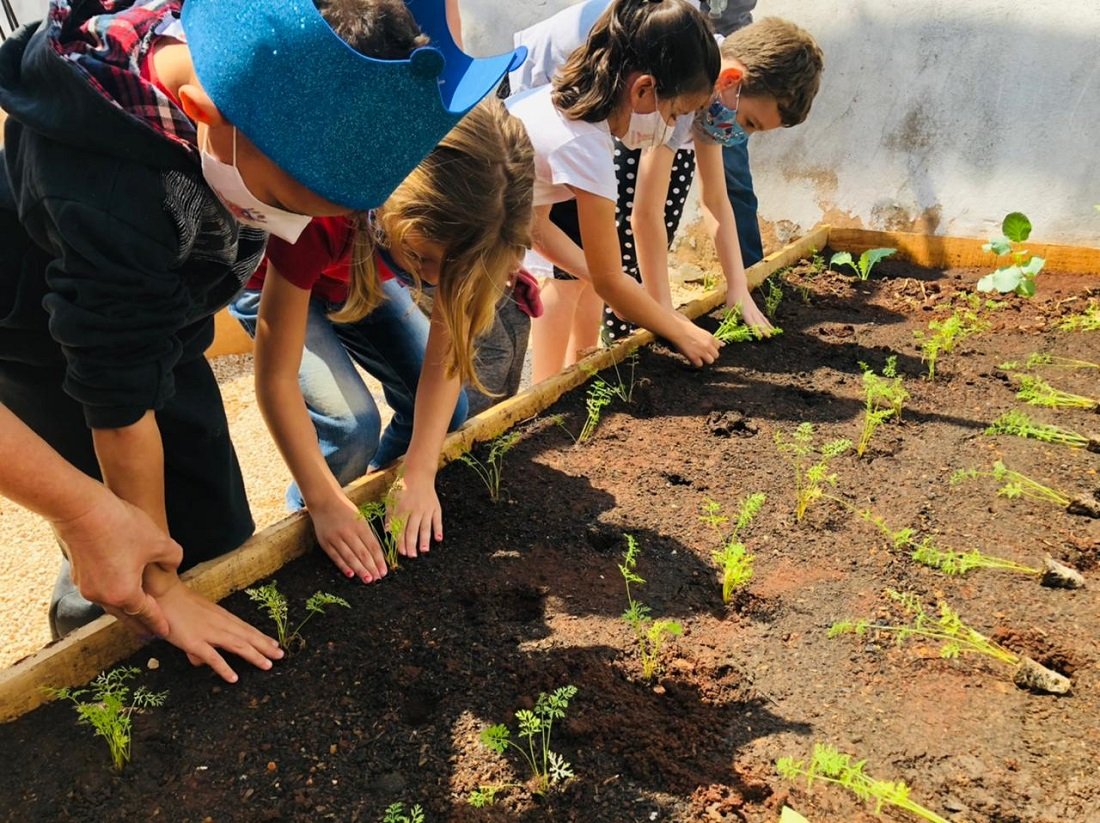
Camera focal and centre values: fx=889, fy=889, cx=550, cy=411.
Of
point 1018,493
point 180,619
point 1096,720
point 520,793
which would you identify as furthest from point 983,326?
point 180,619

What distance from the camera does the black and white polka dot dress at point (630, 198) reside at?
12.7ft

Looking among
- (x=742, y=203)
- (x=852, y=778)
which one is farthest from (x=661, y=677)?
(x=742, y=203)

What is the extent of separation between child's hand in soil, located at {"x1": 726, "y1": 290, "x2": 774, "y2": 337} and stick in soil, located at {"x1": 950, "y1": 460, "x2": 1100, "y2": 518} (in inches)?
43.3

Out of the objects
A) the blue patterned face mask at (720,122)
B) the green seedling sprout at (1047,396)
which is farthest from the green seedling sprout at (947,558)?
the blue patterned face mask at (720,122)

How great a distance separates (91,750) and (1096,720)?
1986 millimetres

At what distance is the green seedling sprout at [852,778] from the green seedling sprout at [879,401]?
134 cm

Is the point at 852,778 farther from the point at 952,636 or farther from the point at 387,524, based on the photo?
the point at 387,524

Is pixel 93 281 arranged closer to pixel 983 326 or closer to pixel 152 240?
pixel 152 240

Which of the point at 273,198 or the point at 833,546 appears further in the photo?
the point at 833,546

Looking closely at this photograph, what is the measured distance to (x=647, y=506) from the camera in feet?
8.38

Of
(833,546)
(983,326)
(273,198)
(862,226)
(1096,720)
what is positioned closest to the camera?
(273,198)

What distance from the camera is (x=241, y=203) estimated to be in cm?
153

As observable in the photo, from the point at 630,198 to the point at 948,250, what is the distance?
6.16 feet

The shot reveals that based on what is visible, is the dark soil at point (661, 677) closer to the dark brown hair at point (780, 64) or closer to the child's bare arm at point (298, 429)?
the child's bare arm at point (298, 429)
